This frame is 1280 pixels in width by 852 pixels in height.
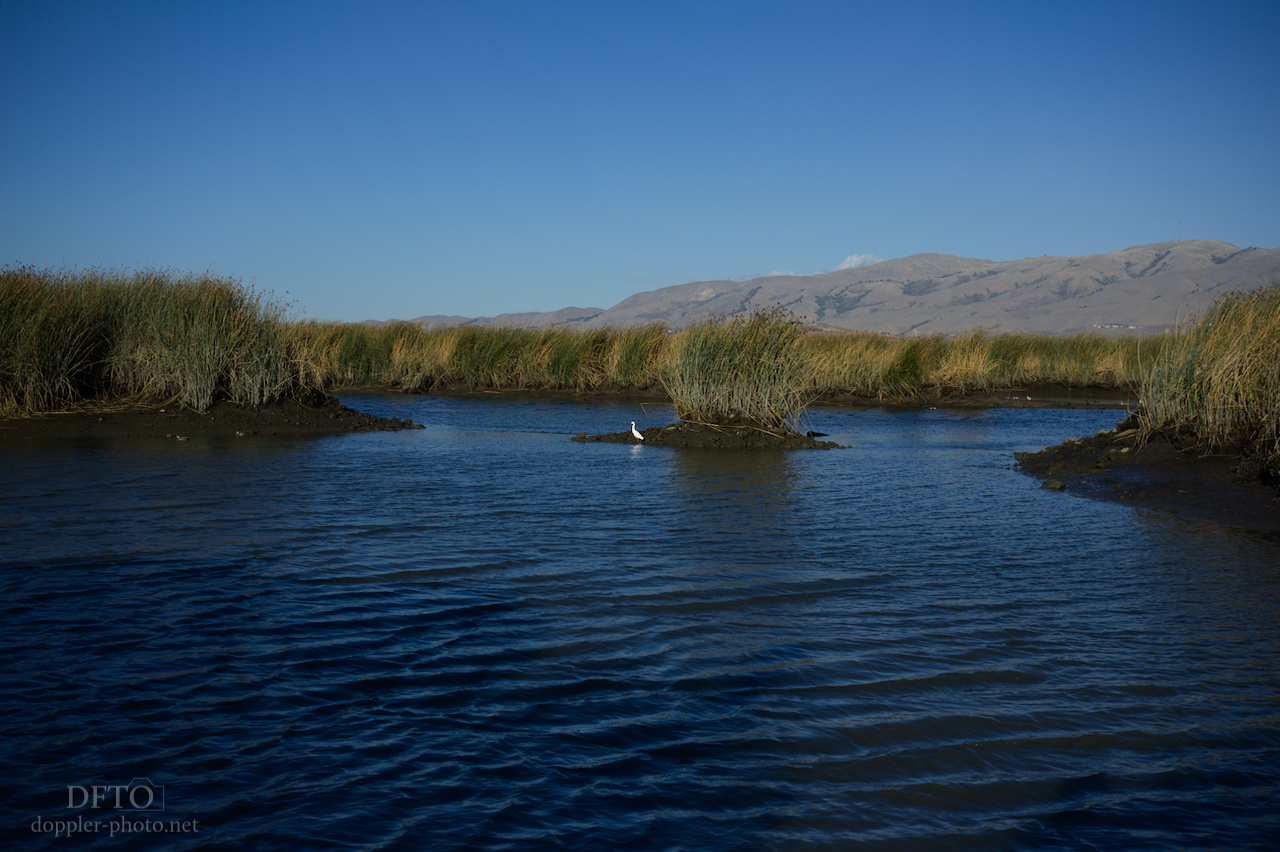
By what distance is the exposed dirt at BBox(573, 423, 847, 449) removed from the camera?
47.7 feet

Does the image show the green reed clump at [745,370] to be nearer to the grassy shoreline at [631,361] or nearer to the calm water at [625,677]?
the grassy shoreline at [631,361]

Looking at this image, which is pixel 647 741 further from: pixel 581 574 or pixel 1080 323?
pixel 1080 323

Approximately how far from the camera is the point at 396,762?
3.29m

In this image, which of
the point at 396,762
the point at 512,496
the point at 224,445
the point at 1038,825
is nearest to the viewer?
the point at 1038,825

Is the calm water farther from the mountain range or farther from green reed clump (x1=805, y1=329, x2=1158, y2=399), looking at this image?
the mountain range

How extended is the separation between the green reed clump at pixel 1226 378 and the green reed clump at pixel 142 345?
46.4 ft

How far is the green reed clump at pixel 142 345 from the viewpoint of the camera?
1396 centimetres

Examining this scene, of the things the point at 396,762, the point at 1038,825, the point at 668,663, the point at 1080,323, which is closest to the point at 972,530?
the point at 668,663

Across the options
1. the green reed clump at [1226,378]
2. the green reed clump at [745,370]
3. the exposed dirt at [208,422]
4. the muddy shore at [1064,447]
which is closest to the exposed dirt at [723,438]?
the muddy shore at [1064,447]

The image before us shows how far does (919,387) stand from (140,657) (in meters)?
25.5

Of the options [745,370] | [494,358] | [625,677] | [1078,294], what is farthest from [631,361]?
[1078,294]

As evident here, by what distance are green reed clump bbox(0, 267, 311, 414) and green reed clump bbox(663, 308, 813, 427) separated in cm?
752

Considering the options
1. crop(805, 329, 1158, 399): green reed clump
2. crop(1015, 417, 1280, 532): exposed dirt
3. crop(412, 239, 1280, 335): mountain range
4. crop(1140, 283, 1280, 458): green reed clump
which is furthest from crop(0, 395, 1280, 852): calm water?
crop(412, 239, 1280, 335): mountain range

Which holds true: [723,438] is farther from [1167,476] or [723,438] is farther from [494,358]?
[494,358]
